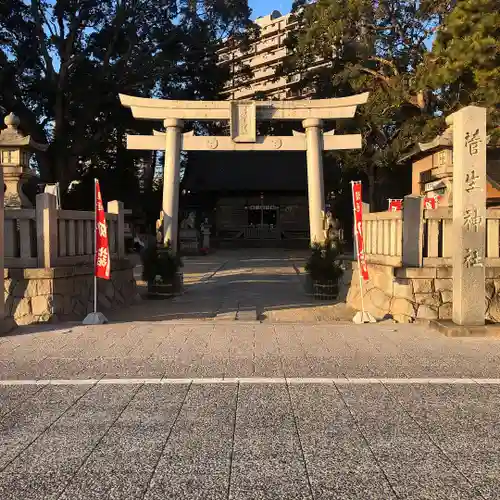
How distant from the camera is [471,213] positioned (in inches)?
265

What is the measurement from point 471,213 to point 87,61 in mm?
21445

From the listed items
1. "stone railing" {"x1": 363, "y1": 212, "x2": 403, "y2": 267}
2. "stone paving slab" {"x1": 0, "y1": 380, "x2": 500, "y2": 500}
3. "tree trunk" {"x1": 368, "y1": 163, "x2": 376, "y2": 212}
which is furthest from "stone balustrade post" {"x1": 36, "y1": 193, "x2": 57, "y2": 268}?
"tree trunk" {"x1": 368, "y1": 163, "x2": 376, "y2": 212}

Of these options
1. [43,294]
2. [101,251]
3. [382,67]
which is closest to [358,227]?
[101,251]

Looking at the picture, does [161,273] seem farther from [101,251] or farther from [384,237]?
[384,237]

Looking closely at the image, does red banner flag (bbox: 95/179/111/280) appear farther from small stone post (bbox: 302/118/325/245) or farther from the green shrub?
small stone post (bbox: 302/118/325/245)

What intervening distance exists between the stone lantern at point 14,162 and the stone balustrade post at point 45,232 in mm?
1923

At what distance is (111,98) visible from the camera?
22.9 metres

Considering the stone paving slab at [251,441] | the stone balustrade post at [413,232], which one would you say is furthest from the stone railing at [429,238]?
the stone paving slab at [251,441]

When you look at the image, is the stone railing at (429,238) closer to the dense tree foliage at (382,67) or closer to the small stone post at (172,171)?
the small stone post at (172,171)

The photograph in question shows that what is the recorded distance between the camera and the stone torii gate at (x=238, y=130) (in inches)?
515

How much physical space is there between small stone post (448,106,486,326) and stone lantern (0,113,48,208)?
25.3 feet

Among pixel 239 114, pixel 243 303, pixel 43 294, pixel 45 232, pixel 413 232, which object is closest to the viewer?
pixel 43 294

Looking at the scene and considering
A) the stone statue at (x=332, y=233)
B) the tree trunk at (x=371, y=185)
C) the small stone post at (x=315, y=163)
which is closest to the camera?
the stone statue at (x=332, y=233)

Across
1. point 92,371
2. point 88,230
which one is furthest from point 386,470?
point 88,230
